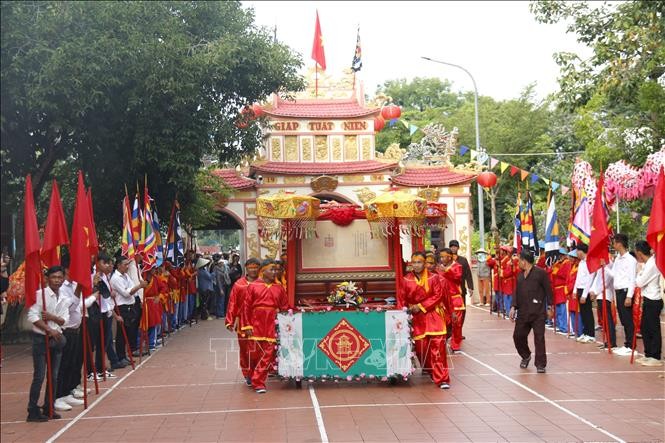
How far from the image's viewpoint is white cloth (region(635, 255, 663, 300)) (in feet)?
41.7

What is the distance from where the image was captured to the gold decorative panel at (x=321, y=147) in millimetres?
33188

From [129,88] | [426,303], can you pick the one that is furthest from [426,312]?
[129,88]

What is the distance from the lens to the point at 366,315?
11.5m

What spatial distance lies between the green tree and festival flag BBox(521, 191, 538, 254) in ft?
19.9

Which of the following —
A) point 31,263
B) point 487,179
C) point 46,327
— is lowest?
point 46,327

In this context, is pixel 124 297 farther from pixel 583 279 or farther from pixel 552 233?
pixel 552 233

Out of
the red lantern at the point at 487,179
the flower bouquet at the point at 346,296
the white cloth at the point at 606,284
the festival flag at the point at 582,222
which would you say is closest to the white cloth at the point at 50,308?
the flower bouquet at the point at 346,296

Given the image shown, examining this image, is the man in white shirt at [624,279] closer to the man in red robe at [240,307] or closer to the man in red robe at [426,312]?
the man in red robe at [426,312]

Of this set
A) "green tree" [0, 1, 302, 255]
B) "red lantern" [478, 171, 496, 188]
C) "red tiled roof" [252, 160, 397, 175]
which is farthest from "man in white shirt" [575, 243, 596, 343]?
"red tiled roof" [252, 160, 397, 175]

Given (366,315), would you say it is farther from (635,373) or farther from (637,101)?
(637,101)

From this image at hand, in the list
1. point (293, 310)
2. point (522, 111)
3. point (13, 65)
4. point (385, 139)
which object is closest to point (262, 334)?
point (293, 310)

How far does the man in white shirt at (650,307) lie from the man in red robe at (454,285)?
3118mm

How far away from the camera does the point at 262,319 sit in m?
11.5

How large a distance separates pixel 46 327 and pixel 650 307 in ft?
27.9
